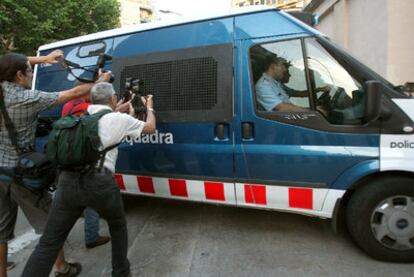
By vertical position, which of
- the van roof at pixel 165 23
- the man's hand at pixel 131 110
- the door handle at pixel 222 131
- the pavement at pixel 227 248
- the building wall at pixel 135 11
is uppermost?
the building wall at pixel 135 11

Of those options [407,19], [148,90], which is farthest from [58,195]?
[407,19]

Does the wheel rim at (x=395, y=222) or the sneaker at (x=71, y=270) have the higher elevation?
the wheel rim at (x=395, y=222)

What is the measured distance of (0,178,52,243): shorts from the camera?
8.45 feet

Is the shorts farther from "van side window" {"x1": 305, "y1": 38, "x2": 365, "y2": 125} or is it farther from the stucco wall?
the stucco wall

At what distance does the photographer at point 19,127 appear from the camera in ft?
7.79

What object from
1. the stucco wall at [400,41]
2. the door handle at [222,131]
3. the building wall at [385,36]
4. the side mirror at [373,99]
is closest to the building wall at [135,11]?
the building wall at [385,36]

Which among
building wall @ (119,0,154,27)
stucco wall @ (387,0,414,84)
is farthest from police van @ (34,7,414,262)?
building wall @ (119,0,154,27)

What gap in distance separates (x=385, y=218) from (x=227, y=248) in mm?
1419

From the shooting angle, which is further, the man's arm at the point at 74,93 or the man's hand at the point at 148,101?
the man's hand at the point at 148,101

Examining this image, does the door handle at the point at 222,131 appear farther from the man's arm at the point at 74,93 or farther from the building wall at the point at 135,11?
the building wall at the point at 135,11

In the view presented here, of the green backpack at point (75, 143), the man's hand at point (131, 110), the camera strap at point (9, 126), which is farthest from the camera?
the man's hand at point (131, 110)

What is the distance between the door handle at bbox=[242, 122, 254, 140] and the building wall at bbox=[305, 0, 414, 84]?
5.10 meters

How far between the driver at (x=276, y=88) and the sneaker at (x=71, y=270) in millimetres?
2160

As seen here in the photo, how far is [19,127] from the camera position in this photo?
2.46m
